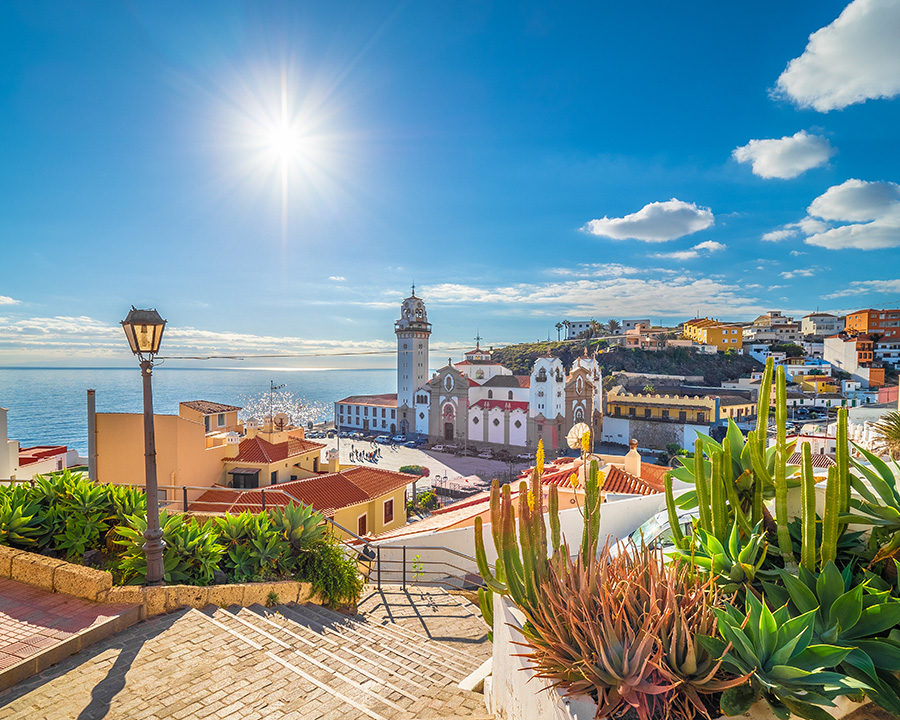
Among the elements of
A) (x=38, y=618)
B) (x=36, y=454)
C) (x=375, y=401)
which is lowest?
(x=375, y=401)

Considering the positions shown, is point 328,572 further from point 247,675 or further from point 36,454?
point 36,454

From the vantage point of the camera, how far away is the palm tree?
898 centimetres

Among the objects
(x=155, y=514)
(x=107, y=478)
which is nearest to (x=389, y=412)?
(x=107, y=478)

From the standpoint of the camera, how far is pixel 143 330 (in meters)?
4.96

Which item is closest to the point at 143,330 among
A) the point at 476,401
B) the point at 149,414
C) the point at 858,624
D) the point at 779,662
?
the point at 149,414

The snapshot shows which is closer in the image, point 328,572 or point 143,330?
point 143,330

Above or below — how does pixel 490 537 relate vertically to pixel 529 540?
below

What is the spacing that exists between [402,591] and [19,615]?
485 cm

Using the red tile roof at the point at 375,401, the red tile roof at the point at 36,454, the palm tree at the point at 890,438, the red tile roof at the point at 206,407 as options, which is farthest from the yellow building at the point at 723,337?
the red tile roof at the point at 36,454

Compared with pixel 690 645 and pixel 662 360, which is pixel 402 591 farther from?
pixel 662 360

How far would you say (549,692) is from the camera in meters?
2.40

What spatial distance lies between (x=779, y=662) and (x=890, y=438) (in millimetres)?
9868

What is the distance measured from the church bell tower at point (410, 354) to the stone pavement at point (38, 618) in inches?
1912

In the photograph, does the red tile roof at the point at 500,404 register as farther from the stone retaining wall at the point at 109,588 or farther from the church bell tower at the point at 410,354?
the stone retaining wall at the point at 109,588
